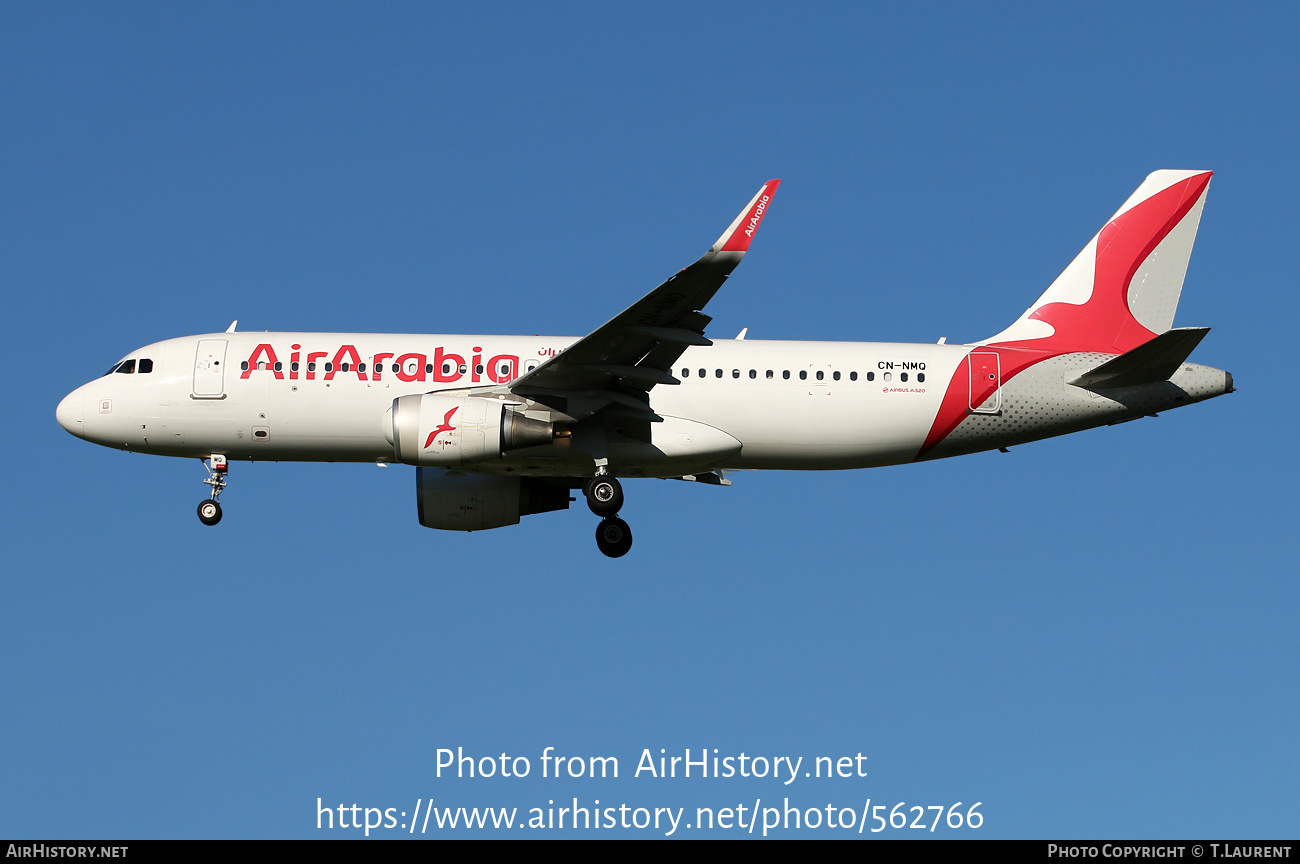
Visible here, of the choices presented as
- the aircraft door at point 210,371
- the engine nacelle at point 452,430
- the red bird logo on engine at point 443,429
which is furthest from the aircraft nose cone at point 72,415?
the red bird logo on engine at point 443,429

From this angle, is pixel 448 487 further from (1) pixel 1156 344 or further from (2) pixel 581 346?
(1) pixel 1156 344

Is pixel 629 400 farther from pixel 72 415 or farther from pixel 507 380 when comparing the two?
pixel 72 415

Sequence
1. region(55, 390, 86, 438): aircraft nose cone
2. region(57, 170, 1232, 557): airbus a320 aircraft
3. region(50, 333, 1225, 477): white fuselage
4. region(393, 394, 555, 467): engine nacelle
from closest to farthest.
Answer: region(393, 394, 555, 467): engine nacelle → region(57, 170, 1232, 557): airbus a320 aircraft → region(50, 333, 1225, 477): white fuselage → region(55, 390, 86, 438): aircraft nose cone

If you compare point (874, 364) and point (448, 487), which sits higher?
point (874, 364)

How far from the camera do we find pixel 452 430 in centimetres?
2850

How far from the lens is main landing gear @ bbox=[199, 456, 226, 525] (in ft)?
104

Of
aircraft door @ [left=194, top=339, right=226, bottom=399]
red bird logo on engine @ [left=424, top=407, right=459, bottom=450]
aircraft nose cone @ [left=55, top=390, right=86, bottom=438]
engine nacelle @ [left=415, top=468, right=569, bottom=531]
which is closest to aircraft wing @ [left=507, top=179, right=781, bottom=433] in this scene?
red bird logo on engine @ [left=424, top=407, right=459, bottom=450]

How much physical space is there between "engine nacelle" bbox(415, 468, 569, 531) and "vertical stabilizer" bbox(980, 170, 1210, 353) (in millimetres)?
11546

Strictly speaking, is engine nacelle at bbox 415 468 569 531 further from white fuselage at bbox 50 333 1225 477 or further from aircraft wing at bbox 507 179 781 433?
aircraft wing at bbox 507 179 781 433

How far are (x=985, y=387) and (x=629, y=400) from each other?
7.96 metres

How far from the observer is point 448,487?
3284cm

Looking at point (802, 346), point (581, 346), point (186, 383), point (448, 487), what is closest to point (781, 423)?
point (802, 346)

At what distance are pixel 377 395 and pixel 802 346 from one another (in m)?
9.25

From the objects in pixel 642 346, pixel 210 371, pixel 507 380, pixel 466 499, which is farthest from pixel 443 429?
pixel 210 371
